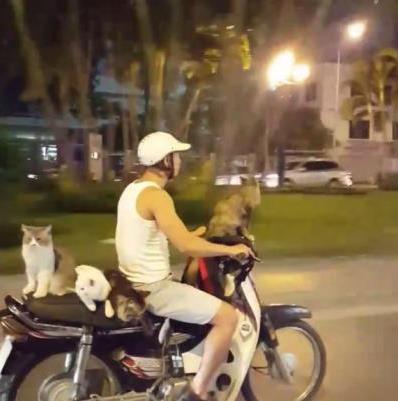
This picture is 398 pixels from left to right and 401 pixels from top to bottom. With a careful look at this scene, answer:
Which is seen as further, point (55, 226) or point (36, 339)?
point (55, 226)

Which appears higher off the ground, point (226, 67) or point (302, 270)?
point (226, 67)

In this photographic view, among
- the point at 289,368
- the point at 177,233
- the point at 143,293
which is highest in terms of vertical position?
the point at 177,233

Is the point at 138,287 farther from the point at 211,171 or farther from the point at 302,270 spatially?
the point at 211,171

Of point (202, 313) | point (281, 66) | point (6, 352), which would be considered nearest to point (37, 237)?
point (6, 352)

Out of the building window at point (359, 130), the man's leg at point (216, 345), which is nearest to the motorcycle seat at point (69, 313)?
the man's leg at point (216, 345)

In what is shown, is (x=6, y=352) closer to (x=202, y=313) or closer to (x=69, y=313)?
(x=69, y=313)

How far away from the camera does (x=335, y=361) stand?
691 centimetres

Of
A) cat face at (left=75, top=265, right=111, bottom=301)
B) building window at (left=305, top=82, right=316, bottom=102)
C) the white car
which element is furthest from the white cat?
building window at (left=305, top=82, right=316, bottom=102)

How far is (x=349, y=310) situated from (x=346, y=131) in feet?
146

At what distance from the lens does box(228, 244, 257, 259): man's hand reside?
4.56 m

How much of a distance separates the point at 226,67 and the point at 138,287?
11.5 metres

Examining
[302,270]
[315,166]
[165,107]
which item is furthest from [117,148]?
[302,270]

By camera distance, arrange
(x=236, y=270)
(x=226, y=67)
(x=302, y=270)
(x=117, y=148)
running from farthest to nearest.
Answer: (x=117, y=148)
(x=226, y=67)
(x=302, y=270)
(x=236, y=270)

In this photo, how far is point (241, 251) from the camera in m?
4.57
